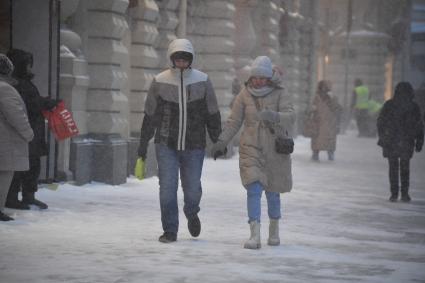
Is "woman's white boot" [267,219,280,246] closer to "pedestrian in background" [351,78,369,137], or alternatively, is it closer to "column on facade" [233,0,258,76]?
"column on facade" [233,0,258,76]

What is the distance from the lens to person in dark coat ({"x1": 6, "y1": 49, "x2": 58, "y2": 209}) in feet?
40.4

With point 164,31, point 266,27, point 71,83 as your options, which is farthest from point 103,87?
point 266,27

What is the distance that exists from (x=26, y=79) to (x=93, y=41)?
13.0ft

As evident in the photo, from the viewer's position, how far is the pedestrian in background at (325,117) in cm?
2434

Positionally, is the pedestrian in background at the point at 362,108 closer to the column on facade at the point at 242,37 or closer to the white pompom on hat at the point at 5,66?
the column on facade at the point at 242,37

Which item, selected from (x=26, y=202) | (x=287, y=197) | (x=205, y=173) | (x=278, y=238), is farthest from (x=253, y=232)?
(x=205, y=173)

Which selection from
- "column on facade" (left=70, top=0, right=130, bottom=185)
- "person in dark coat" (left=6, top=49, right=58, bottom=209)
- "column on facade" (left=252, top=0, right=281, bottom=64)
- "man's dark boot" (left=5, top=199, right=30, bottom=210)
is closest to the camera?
"person in dark coat" (left=6, top=49, right=58, bottom=209)

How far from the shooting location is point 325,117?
24.6 metres

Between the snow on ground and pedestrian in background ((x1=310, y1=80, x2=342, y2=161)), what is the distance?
7.09 meters

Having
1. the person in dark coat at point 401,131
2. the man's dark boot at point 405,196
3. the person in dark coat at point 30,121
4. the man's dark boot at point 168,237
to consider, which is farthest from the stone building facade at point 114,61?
the man's dark boot at point 168,237

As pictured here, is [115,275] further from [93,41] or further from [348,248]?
[93,41]

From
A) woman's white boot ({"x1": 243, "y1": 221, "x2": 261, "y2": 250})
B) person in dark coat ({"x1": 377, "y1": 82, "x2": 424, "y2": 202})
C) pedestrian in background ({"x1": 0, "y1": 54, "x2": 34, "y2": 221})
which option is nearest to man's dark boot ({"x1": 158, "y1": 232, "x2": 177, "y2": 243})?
woman's white boot ({"x1": 243, "y1": 221, "x2": 261, "y2": 250})

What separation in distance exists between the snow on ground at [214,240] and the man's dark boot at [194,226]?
0.30ft

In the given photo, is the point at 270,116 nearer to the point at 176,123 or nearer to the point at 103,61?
the point at 176,123
